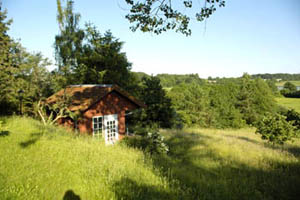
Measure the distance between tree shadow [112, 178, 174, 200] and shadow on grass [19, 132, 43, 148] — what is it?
12.2ft

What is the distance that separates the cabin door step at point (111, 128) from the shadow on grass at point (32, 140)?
21.5 ft

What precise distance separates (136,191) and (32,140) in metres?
4.53

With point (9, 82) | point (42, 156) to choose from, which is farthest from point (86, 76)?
point (42, 156)

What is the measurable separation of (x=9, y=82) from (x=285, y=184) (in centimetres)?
1202

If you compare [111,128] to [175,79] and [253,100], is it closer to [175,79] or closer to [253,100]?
[253,100]

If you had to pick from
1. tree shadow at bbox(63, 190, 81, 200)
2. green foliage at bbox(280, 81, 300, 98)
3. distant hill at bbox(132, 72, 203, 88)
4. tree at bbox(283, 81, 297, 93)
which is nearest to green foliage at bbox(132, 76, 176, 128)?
tree shadow at bbox(63, 190, 81, 200)

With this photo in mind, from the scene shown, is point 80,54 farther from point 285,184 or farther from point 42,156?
point 285,184

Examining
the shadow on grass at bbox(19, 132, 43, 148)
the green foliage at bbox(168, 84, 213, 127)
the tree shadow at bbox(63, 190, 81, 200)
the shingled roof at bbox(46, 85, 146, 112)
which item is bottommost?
the green foliage at bbox(168, 84, 213, 127)

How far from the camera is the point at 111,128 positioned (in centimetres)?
1370

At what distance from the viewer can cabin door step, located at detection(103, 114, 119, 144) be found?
13285 mm

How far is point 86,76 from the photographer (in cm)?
2427

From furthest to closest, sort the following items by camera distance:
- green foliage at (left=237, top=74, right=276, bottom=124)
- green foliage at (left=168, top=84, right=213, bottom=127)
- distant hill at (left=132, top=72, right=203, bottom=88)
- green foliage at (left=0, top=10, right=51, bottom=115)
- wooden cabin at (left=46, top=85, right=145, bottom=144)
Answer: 1. distant hill at (left=132, top=72, right=203, bottom=88)
2. green foliage at (left=237, top=74, right=276, bottom=124)
3. green foliage at (left=168, top=84, right=213, bottom=127)
4. wooden cabin at (left=46, top=85, right=145, bottom=144)
5. green foliage at (left=0, top=10, right=51, bottom=115)

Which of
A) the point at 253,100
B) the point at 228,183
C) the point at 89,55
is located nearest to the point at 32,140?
the point at 228,183

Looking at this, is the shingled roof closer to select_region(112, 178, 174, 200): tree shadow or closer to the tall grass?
the tall grass
